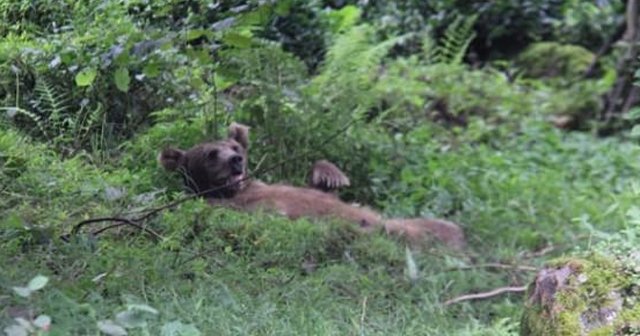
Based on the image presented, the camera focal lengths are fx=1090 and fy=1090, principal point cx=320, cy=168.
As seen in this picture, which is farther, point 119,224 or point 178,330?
point 119,224

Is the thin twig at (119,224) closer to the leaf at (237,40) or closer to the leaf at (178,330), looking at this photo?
the leaf at (237,40)

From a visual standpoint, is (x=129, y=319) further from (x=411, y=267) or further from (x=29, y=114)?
(x=29, y=114)

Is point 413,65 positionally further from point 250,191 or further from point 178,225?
point 178,225

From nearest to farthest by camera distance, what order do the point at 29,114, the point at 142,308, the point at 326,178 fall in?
1. the point at 142,308
2. the point at 29,114
3. the point at 326,178

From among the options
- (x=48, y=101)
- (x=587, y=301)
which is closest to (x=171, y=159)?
(x=48, y=101)

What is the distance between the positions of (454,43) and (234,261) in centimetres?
882

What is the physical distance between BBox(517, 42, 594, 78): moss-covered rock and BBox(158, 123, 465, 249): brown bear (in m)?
7.70

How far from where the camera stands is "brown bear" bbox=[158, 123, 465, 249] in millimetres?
7574

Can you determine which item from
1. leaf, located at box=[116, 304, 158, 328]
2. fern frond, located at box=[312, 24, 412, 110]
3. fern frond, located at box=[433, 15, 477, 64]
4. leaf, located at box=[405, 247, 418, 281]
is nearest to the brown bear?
leaf, located at box=[405, 247, 418, 281]

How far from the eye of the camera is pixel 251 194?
7.81 metres

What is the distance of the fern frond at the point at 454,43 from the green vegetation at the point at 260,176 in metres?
2.27

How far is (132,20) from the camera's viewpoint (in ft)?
23.2

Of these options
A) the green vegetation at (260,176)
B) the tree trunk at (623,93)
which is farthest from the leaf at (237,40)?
the tree trunk at (623,93)

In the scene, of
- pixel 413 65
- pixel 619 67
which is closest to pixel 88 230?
pixel 413 65
